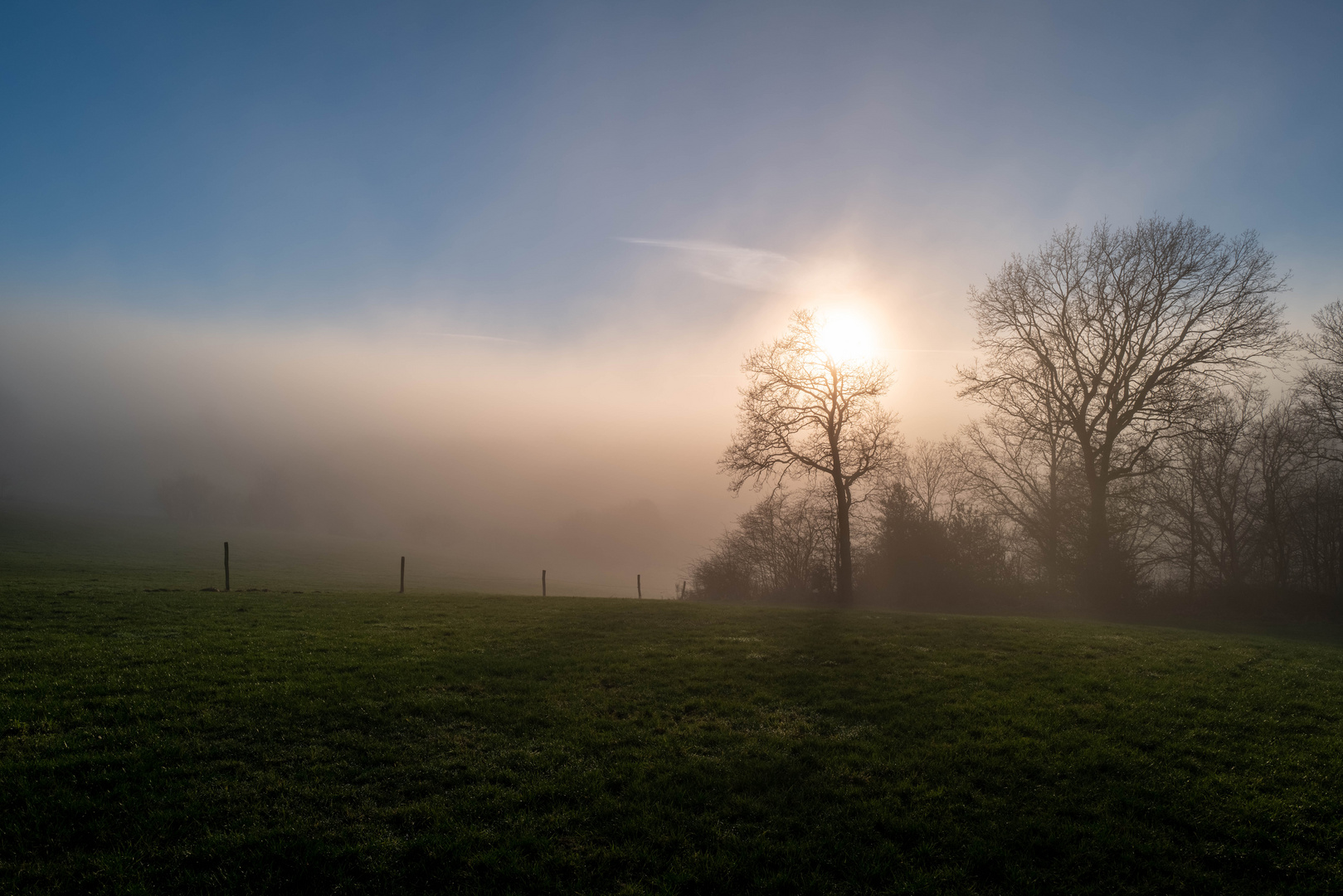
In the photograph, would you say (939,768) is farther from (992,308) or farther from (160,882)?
(992,308)

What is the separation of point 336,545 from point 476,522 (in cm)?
6700

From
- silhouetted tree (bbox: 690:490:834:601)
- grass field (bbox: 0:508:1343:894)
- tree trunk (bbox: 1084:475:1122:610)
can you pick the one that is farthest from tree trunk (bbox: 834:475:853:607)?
grass field (bbox: 0:508:1343:894)

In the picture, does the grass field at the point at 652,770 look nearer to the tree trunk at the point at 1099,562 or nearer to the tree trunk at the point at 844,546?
the tree trunk at the point at 844,546

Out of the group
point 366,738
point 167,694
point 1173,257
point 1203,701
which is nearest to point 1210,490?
point 1173,257

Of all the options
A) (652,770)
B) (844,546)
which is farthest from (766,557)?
(652,770)

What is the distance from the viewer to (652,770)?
7.66 metres

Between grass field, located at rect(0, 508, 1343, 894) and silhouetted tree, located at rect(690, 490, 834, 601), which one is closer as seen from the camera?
grass field, located at rect(0, 508, 1343, 894)

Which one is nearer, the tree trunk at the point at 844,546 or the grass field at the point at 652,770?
the grass field at the point at 652,770

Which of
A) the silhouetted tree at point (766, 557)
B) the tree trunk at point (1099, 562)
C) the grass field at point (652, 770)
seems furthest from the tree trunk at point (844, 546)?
the grass field at point (652, 770)

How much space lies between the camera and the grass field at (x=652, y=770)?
224 inches

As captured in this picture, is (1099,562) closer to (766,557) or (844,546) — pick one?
(844,546)

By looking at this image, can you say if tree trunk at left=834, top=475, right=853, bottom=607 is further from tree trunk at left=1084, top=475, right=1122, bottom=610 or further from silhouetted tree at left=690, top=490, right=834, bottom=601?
tree trunk at left=1084, top=475, right=1122, bottom=610

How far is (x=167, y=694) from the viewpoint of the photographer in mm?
9125

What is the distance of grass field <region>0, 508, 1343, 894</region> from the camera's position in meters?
5.68
